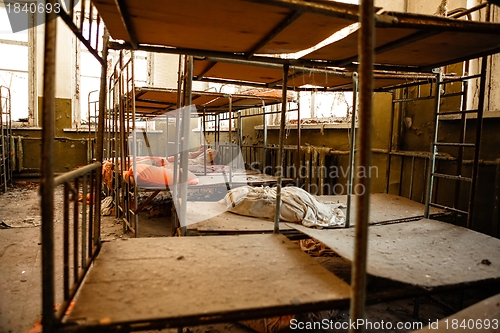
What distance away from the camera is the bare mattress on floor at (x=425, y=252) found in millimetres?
1986

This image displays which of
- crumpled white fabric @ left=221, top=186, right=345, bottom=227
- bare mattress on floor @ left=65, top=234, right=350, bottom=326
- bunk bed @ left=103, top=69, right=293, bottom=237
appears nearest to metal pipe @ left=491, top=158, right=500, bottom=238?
crumpled white fabric @ left=221, top=186, right=345, bottom=227

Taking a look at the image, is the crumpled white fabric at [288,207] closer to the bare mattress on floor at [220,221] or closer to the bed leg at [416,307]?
the bare mattress on floor at [220,221]

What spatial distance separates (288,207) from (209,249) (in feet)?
5.01

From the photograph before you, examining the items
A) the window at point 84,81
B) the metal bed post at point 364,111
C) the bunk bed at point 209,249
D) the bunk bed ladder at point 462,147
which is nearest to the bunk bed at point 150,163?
the bunk bed at point 209,249

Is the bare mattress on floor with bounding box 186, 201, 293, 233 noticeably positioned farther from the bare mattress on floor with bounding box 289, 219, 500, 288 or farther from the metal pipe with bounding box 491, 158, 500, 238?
the metal pipe with bounding box 491, 158, 500, 238

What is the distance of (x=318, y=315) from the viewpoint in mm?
2848

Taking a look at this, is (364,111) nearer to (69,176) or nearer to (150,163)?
(69,176)

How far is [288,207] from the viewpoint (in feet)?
11.9

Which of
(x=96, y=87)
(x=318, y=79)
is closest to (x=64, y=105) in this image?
(x=96, y=87)

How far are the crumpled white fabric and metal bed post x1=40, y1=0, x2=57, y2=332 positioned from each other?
2546mm

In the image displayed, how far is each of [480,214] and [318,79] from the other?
257 cm

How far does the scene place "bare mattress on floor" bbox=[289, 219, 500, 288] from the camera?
6.51 feet

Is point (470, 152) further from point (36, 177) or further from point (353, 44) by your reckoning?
point (36, 177)

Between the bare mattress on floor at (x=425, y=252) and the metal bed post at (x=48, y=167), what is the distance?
167 cm
